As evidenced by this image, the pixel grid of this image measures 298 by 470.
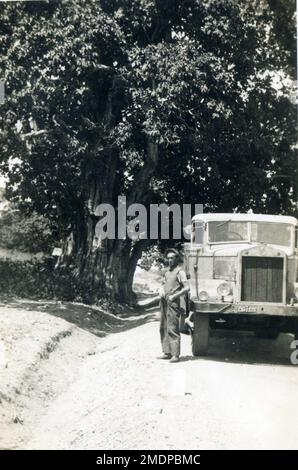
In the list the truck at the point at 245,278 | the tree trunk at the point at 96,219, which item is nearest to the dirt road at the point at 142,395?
the truck at the point at 245,278

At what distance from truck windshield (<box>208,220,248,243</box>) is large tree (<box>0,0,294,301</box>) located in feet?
22.4

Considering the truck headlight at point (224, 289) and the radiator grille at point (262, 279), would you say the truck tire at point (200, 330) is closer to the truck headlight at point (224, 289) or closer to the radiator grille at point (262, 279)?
the truck headlight at point (224, 289)

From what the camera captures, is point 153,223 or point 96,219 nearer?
point 96,219

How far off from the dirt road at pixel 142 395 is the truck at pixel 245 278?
0.63 m

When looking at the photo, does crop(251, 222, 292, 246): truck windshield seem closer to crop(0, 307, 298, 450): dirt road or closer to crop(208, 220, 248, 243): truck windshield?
crop(208, 220, 248, 243): truck windshield

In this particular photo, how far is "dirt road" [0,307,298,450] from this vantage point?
6.25 meters

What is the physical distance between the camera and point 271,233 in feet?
36.9

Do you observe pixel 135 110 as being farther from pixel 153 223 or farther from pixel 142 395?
pixel 142 395

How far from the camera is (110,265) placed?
21.2 metres

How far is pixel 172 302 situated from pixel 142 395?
7.36ft

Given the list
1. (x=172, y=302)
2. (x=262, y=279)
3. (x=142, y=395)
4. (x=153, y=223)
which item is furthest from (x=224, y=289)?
(x=153, y=223)

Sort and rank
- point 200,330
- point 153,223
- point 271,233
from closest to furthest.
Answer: point 200,330
point 271,233
point 153,223

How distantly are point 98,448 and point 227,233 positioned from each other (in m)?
6.11

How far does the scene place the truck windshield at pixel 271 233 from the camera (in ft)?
36.8
